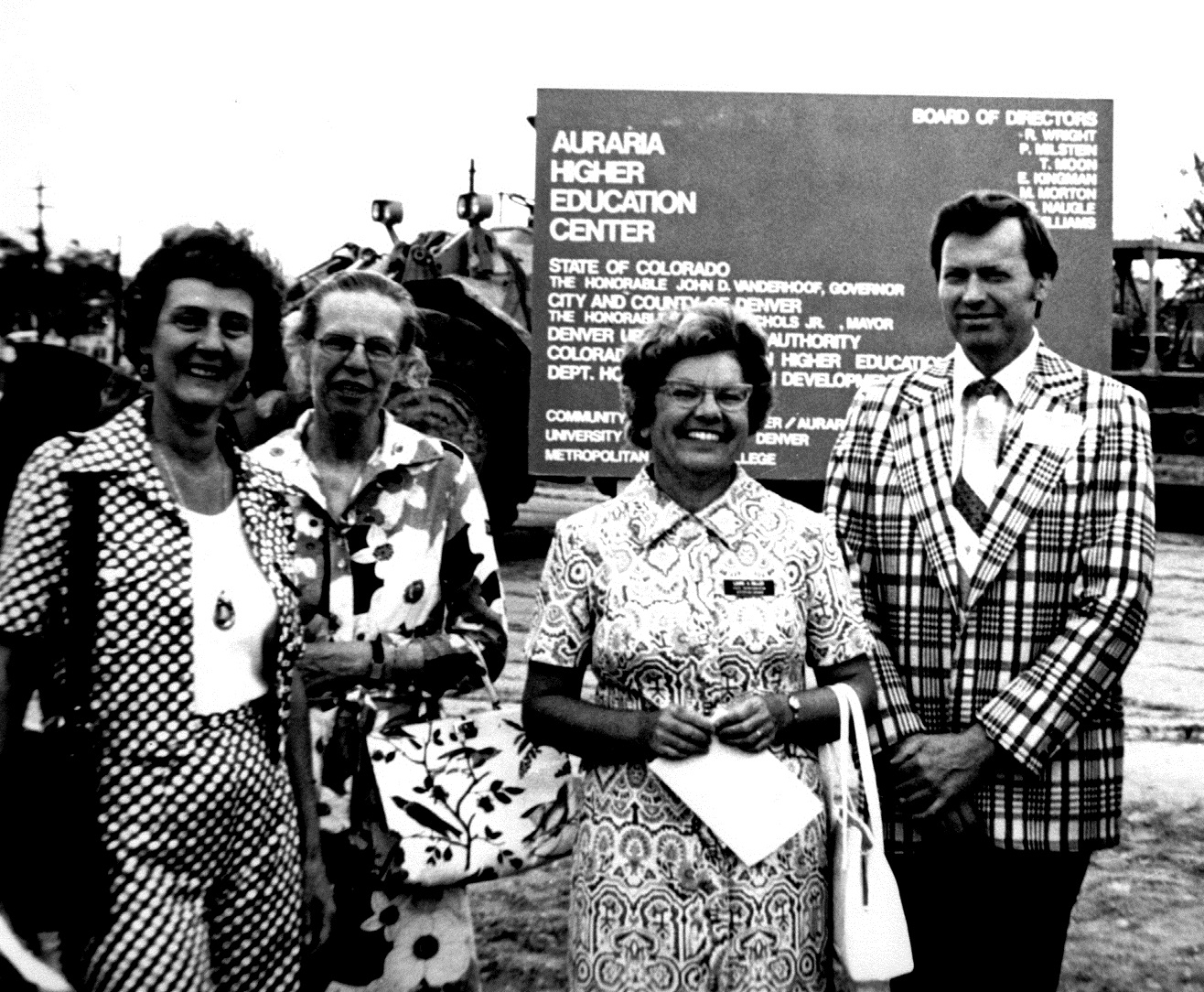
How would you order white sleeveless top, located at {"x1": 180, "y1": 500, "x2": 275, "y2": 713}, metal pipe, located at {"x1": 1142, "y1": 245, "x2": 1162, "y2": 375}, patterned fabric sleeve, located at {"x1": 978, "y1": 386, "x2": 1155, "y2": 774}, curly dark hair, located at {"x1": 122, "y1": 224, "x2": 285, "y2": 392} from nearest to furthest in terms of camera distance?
white sleeveless top, located at {"x1": 180, "y1": 500, "x2": 275, "y2": 713} < curly dark hair, located at {"x1": 122, "y1": 224, "x2": 285, "y2": 392} < patterned fabric sleeve, located at {"x1": 978, "y1": 386, "x2": 1155, "y2": 774} < metal pipe, located at {"x1": 1142, "y1": 245, "x2": 1162, "y2": 375}

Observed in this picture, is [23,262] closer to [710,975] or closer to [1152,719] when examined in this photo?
[710,975]

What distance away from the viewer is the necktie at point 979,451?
8.44ft

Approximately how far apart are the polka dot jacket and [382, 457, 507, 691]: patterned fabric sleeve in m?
0.65

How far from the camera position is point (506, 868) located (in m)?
2.51

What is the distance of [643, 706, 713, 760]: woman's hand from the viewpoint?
2.23 m

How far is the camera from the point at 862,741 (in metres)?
2.30

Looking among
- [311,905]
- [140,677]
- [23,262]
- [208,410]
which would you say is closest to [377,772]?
[311,905]

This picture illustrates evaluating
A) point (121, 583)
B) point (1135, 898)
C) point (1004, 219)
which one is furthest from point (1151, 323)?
point (121, 583)

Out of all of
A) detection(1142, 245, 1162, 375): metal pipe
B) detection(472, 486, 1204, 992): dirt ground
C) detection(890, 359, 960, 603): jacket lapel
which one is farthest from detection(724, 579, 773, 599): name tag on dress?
detection(1142, 245, 1162, 375): metal pipe

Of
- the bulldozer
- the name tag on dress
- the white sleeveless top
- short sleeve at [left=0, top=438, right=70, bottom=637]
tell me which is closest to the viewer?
short sleeve at [left=0, top=438, right=70, bottom=637]

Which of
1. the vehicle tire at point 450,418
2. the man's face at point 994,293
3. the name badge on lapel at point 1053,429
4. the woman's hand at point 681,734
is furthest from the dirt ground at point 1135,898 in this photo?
the vehicle tire at point 450,418

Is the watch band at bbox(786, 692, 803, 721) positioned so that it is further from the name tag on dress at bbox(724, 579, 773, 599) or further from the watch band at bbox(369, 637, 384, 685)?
the watch band at bbox(369, 637, 384, 685)

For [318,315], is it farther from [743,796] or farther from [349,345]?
[743,796]

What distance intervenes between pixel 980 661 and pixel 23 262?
94.2 inches
